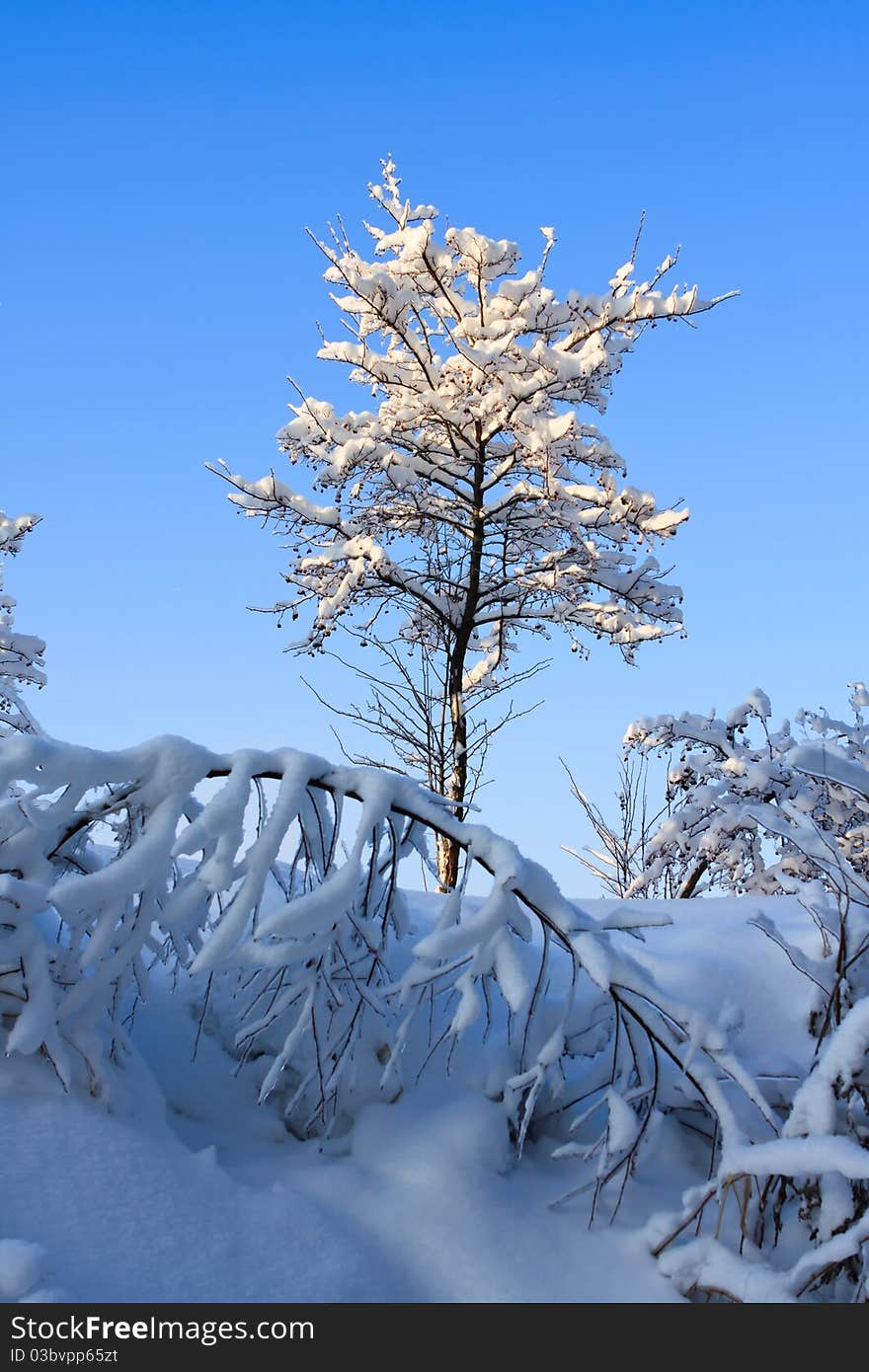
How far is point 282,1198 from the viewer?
8.55 feet

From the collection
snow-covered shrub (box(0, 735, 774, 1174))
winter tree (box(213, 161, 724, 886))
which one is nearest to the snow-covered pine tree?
winter tree (box(213, 161, 724, 886))

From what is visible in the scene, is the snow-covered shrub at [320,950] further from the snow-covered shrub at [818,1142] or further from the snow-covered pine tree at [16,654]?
the snow-covered pine tree at [16,654]

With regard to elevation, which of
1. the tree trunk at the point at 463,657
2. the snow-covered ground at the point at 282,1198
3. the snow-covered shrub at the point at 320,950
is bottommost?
the snow-covered ground at the point at 282,1198

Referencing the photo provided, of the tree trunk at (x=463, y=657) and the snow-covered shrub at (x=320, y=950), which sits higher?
the tree trunk at (x=463, y=657)

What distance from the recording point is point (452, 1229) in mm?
2598

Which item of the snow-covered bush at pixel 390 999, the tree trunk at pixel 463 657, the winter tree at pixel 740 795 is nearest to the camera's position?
the snow-covered bush at pixel 390 999

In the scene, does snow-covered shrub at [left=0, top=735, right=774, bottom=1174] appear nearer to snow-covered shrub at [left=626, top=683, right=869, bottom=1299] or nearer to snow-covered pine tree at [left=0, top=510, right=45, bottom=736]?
snow-covered shrub at [left=626, top=683, right=869, bottom=1299]

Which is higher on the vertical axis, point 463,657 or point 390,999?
point 463,657

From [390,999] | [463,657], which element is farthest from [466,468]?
[390,999]

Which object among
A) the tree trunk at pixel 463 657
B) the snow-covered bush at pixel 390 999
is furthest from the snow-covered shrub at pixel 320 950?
the tree trunk at pixel 463 657

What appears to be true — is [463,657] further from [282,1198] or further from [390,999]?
[282,1198]

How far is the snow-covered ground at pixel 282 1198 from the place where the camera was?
2.22m

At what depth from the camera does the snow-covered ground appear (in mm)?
2219
